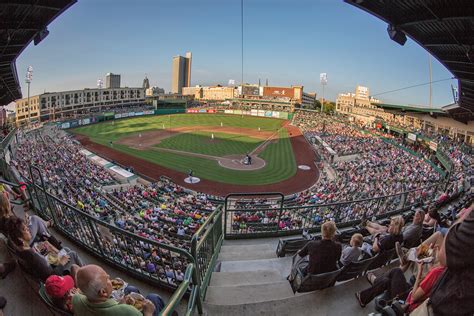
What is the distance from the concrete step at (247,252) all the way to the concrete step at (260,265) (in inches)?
9.1

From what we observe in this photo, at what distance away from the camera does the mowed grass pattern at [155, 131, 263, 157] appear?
1540 inches

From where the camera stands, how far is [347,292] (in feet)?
14.2

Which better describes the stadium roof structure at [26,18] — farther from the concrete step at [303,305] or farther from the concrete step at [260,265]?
the concrete step at [303,305]

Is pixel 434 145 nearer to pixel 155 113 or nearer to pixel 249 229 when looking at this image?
pixel 249 229

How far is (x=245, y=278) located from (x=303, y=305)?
1308 millimetres

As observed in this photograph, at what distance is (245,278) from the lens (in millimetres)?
4852

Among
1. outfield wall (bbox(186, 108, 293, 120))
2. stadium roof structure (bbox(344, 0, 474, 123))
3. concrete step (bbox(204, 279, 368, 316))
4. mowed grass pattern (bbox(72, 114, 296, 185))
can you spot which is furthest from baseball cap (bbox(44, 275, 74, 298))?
outfield wall (bbox(186, 108, 293, 120))

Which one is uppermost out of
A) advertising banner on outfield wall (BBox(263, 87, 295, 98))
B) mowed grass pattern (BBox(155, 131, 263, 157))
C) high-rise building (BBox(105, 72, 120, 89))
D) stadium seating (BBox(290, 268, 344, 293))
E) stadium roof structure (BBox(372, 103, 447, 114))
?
high-rise building (BBox(105, 72, 120, 89))

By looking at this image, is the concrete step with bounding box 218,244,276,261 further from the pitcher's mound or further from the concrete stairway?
the pitcher's mound

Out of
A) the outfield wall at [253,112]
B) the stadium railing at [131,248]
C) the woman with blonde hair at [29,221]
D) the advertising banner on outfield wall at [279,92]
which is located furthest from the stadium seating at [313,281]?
the advertising banner on outfield wall at [279,92]

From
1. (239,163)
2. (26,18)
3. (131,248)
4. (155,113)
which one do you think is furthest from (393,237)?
(155,113)

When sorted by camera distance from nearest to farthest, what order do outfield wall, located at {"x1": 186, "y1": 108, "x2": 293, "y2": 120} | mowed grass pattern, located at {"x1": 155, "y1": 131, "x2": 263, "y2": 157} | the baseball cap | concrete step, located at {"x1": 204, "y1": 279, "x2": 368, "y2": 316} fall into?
the baseball cap
concrete step, located at {"x1": 204, "y1": 279, "x2": 368, "y2": 316}
mowed grass pattern, located at {"x1": 155, "y1": 131, "x2": 263, "y2": 157}
outfield wall, located at {"x1": 186, "y1": 108, "x2": 293, "y2": 120}

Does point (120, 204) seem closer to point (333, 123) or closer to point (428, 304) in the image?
point (428, 304)

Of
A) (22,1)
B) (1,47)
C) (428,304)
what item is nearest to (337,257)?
(428,304)
